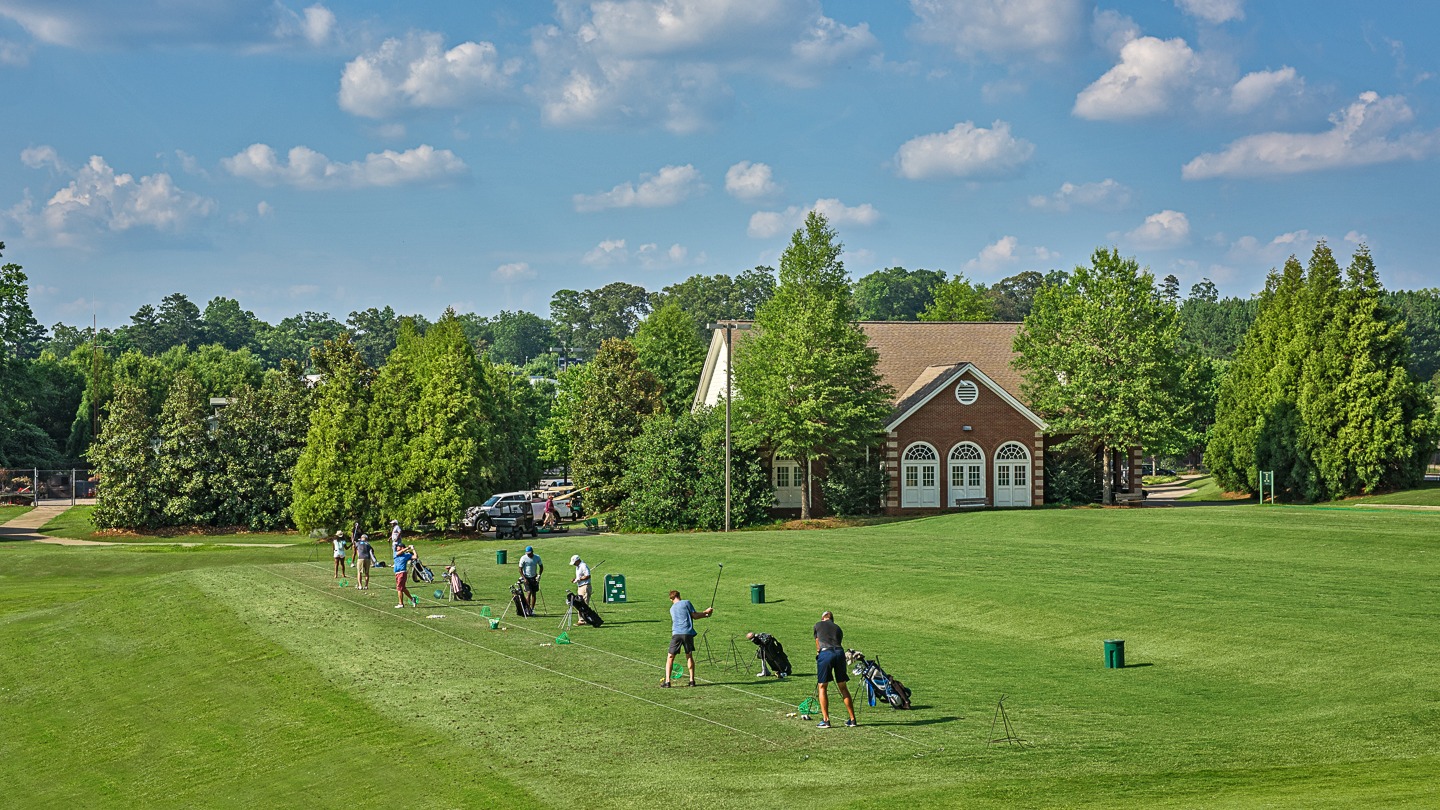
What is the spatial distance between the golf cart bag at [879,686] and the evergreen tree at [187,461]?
54.0m

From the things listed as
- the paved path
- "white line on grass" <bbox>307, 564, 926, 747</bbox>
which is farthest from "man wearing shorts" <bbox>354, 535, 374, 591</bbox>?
the paved path

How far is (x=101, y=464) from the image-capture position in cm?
6812

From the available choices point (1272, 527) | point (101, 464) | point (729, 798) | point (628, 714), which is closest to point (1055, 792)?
point (729, 798)

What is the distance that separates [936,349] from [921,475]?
10.6 metres

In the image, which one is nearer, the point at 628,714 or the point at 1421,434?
the point at 628,714

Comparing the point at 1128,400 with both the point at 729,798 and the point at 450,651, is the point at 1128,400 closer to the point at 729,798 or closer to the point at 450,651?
the point at 450,651

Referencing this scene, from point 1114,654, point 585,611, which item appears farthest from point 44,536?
point 1114,654

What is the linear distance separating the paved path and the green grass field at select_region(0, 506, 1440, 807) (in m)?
16.8

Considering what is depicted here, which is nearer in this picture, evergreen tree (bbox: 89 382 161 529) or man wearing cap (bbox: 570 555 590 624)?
man wearing cap (bbox: 570 555 590 624)

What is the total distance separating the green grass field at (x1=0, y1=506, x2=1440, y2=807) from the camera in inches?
734

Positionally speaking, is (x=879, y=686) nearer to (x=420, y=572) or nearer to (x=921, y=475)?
(x=420, y=572)

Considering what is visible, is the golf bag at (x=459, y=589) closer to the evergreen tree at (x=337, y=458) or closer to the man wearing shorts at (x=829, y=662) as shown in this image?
the man wearing shorts at (x=829, y=662)

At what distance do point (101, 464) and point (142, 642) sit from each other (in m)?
37.1

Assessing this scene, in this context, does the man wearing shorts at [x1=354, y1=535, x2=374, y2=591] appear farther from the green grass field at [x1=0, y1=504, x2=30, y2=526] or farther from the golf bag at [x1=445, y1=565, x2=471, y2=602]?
the green grass field at [x1=0, y1=504, x2=30, y2=526]
